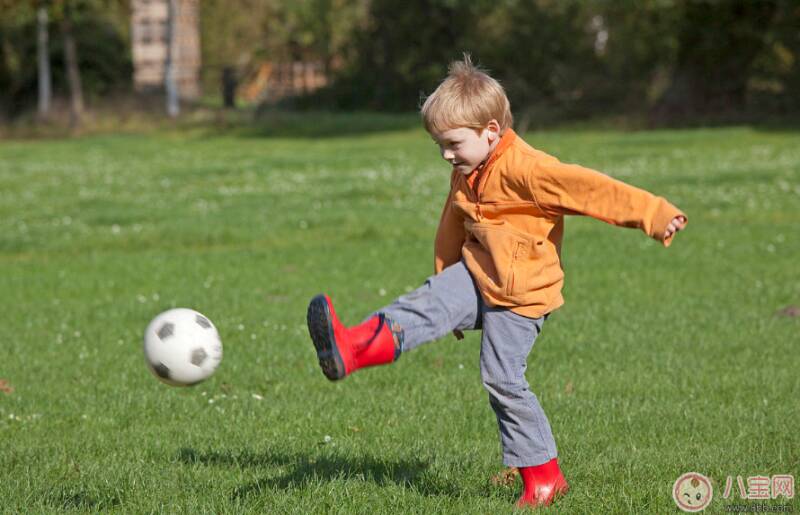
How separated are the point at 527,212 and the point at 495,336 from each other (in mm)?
604

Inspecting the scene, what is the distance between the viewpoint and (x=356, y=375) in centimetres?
877

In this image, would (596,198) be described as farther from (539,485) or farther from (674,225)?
(539,485)

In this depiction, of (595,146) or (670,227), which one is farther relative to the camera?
(595,146)

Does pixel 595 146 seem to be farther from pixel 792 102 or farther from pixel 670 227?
pixel 670 227

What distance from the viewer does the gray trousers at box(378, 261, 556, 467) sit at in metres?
5.28

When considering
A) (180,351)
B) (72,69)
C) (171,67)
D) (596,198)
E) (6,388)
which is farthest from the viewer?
(171,67)

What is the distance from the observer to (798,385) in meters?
8.06

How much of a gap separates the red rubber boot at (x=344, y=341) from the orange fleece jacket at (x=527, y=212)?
571 mm

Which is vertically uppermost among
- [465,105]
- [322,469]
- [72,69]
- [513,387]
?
[465,105]

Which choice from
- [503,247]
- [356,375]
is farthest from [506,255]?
[356,375]

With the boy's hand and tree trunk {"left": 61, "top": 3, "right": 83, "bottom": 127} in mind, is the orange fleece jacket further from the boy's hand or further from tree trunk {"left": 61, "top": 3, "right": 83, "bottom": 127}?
tree trunk {"left": 61, "top": 3, "right": 83, "bottom": 127}

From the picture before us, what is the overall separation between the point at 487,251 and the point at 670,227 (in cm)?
87

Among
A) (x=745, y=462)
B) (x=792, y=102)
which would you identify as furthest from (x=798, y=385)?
(x=792, y=102)

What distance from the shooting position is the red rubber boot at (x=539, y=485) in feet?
18.2
